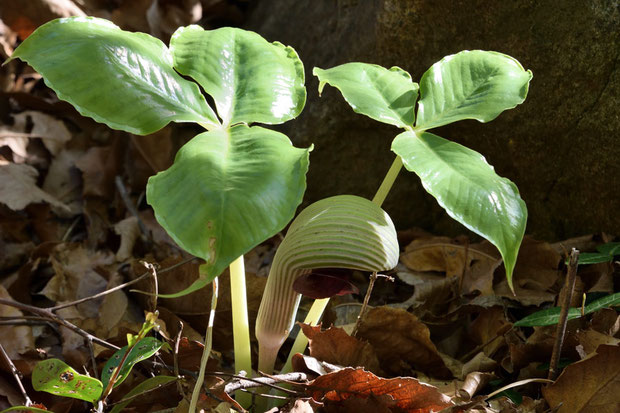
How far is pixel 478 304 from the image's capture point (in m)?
1.67

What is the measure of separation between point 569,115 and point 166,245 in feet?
4.39

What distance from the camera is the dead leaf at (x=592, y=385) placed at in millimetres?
1195

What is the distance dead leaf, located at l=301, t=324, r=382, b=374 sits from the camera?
1334mm

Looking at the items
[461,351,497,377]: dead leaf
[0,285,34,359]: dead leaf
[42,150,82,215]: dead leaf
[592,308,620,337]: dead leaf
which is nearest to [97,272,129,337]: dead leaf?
[0,285,34,359]: dead leaf

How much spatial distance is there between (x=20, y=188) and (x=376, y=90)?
1.50 meters

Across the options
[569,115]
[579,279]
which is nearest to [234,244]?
[579,279]

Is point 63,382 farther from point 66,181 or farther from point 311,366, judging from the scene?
point 66,181

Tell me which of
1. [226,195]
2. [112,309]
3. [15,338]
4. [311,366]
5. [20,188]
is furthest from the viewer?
[20,188]

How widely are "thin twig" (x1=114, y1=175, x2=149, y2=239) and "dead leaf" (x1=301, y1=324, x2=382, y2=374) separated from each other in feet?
3.39

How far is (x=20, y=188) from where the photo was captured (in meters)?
2.25

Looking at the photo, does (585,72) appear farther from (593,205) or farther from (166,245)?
(166,245)

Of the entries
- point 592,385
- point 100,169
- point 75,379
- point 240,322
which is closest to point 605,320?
point 592,385

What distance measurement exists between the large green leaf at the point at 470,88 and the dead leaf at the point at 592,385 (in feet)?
1.65

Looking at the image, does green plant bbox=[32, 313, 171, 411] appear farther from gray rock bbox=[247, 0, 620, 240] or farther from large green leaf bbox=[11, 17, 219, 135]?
gray rock bbox=[247, 0, 620, 240]
